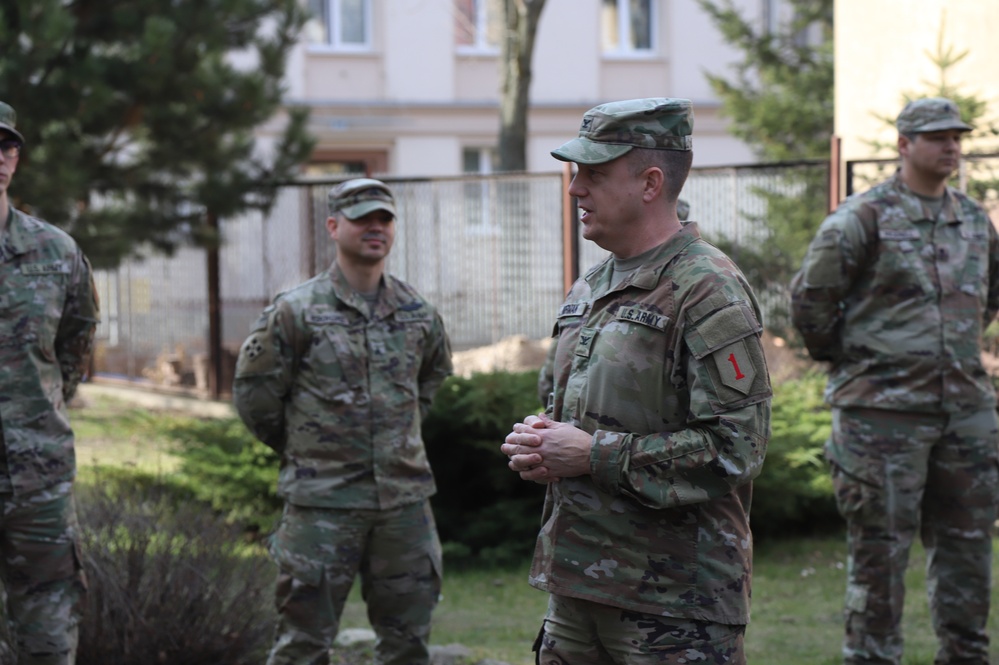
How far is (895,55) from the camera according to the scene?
37.1 feet

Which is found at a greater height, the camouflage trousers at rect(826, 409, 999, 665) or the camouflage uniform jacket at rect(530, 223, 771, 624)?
the camouflage uniform jacket at rect(530, 223, 771, 624)

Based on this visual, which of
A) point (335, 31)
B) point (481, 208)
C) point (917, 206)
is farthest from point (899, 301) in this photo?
point (335, 31)

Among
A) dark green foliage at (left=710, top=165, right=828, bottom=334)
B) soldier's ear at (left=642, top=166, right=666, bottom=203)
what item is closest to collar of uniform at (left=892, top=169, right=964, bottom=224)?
soldier's ear at (left=642, top=166, right=666, bottom=203)

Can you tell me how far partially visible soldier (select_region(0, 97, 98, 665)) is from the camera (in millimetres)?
4418

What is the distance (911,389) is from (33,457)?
3.34 meters

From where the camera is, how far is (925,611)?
6.78 meters

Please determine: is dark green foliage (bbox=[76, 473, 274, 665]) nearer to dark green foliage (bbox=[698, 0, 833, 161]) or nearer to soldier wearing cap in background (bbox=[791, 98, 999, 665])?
soldier wearing cap in background (bbox=[791, 98, 999, 665])

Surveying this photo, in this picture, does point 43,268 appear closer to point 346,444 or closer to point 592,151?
point 346,444

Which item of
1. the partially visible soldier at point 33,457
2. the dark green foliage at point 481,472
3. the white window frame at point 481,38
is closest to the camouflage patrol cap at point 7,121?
the partially visible soldier at point 33,457

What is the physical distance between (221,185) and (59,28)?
2440mm

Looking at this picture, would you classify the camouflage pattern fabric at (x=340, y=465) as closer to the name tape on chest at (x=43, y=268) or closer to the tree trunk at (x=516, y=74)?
the name tape on chest at (x=43, y=268)

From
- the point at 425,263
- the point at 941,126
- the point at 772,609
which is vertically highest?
the point at 941,126

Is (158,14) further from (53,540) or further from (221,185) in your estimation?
(53,540)

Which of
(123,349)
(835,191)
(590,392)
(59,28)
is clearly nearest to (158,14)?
(59,28)
